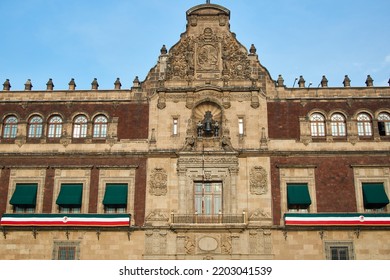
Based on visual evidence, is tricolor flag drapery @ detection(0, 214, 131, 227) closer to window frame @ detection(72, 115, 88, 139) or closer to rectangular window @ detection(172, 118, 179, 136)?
window frame @ detection(72, 115, 88, 139)

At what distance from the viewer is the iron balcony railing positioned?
32938 millimetres

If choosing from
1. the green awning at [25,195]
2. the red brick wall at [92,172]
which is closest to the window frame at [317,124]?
the red brick wall at [92,172]

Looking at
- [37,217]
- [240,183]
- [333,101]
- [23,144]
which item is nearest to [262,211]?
[240,183]

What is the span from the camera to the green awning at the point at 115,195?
3352 centimetres

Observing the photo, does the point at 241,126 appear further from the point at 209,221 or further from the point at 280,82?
the point at 209,221

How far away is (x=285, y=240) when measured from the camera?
32.7 meters

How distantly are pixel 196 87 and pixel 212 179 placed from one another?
6.30 m

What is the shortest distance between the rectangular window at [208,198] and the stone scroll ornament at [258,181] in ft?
6.71

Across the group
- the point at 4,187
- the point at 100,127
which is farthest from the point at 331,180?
the point at 4,187

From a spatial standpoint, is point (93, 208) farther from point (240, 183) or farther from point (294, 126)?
point (294, 126)

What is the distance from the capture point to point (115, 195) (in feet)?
111

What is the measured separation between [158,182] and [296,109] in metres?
10.2

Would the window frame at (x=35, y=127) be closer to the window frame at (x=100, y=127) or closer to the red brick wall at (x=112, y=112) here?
the red brick wall at (x=112, y=112)

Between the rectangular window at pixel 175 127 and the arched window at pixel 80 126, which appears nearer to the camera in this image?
the rectangular window at pixel 175 127
